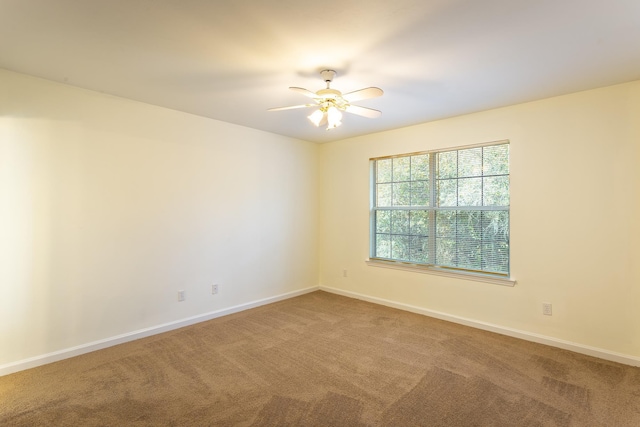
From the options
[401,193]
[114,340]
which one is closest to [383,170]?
[401,193]

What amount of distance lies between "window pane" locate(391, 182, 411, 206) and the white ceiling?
4.56ft

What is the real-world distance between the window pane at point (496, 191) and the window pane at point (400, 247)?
1.14m

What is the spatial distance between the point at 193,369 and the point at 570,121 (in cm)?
409

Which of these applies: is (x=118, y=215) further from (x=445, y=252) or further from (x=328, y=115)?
(x=445, y=252)

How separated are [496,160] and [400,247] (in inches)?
63.9

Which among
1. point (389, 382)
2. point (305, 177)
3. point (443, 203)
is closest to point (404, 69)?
point (443, 203)

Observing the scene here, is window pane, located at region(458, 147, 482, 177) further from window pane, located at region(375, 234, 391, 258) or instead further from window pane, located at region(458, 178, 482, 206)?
window pane, located at region(375, 234, 391, 258)

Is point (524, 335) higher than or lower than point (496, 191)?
lower

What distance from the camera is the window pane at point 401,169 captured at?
4.34 metres

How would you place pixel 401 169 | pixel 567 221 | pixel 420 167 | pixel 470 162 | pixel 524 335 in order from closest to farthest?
pixel 567 221 < pixel 524 335 < pixel 470 162 < pixel 420 167 < pixel 401 169

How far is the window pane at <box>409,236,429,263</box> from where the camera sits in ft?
13.6

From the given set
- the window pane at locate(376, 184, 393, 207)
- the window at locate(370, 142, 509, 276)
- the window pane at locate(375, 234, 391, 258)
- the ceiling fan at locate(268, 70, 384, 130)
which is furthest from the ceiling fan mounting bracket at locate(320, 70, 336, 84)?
the window pane at locate(375, 234, 391, 258)

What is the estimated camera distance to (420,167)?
421 cm

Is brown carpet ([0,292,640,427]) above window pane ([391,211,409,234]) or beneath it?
beneath
